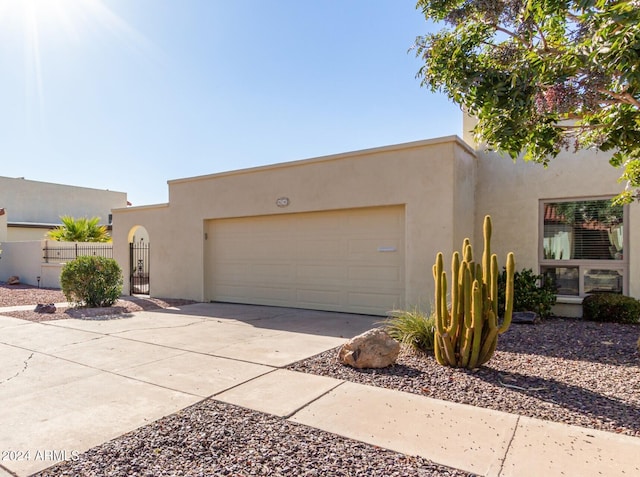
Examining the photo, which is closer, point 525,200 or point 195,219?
point 525,200

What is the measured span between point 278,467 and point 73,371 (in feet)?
11.9

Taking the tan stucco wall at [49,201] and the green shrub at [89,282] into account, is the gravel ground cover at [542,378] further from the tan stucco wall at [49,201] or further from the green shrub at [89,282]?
the tan stucco wall at [49,201]

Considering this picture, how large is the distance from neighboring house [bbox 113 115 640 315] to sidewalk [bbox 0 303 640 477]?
2.65 m

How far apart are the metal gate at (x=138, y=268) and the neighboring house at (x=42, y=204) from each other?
1445 centimetres

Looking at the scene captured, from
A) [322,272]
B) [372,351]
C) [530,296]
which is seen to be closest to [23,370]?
[372,351]

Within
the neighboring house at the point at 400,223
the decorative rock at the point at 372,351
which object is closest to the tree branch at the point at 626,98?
the neighboring house at the point at 400,223

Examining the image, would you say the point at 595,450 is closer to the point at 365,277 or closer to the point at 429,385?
the point at 429,385

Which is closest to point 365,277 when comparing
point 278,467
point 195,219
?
point 195,219

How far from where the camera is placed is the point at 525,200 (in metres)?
9.16

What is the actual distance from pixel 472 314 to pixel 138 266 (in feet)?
42.1

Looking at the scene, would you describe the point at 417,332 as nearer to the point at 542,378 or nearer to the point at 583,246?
the point at 542,378

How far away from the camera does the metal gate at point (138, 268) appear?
13945 millimetres

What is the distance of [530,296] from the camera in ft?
27.5

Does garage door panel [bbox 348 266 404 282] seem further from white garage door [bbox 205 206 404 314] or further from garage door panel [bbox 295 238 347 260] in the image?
garage door panel [bbox 295 238 347 260]
